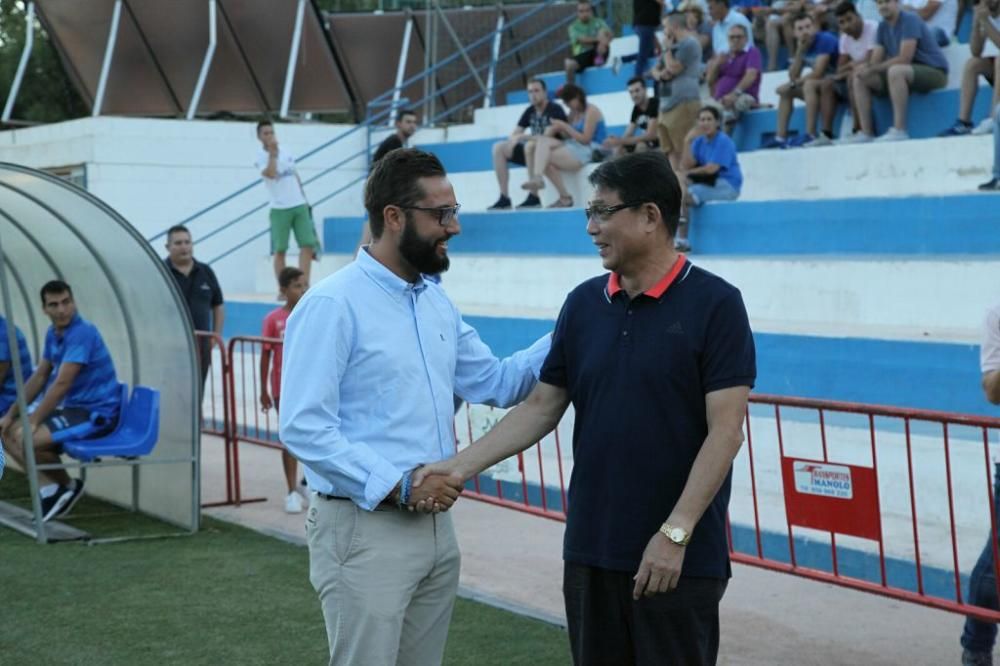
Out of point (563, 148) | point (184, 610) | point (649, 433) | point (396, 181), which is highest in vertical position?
point (563, 148)

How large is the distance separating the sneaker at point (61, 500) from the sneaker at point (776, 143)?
7250 mm

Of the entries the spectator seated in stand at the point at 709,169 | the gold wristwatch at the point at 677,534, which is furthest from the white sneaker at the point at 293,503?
the gold wristwatch at the point at 677,534

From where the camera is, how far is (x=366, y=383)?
13.0 feet

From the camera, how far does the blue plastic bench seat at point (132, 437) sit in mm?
9367

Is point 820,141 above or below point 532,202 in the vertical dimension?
above

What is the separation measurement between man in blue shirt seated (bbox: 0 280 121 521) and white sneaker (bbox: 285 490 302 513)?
130 centimetres

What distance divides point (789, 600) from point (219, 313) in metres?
6.74

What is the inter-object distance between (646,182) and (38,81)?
3243 cm

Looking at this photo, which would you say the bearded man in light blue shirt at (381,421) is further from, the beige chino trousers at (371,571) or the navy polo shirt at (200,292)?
the navy polo shirt at (200,292)

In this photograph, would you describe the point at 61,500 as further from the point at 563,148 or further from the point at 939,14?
the point at 939,14

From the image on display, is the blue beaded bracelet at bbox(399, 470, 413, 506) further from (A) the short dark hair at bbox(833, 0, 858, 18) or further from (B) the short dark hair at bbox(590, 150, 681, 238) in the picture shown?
(A) the short dark hair at bbox(833, 0, 858, 18)

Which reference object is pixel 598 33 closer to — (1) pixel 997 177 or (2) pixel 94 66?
(2) pixel 94 66

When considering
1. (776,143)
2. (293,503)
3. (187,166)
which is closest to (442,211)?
(293,503)

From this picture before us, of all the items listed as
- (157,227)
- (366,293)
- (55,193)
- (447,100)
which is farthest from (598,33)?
(366,293)
